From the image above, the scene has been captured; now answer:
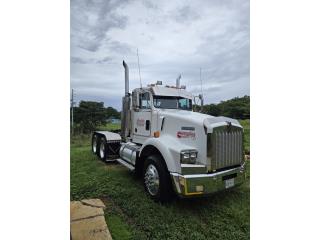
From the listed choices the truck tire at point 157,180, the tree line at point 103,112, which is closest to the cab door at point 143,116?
the truck tire at point 157,180

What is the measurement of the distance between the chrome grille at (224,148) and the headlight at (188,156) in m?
0.12

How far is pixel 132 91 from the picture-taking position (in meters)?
2.68

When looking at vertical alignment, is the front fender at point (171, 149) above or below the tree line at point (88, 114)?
below

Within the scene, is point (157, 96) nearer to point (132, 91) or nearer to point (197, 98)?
point (132, 91)

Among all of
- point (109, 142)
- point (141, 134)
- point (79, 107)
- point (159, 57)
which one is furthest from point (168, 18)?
point (109, 142)

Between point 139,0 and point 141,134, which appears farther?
point 141,134

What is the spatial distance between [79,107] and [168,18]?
0.98 metres

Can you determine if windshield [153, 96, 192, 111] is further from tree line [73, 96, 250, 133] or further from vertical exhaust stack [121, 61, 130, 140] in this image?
tree line [73, 96, 250, 133]

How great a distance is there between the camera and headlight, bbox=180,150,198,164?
1797 mm

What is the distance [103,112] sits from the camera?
5.28 ft

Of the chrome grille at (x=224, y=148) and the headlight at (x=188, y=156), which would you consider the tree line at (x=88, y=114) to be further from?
the chrome grille at (x=224, y=148)

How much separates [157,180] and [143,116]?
957 mm

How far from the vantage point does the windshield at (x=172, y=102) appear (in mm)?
2629

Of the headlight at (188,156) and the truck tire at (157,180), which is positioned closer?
the headlight at (188,156)
